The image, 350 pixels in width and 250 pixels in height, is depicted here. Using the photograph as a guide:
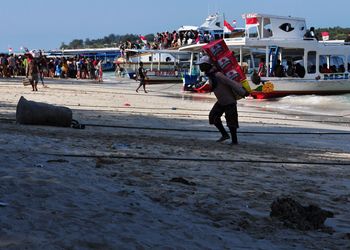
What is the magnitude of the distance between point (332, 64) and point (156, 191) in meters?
28.2

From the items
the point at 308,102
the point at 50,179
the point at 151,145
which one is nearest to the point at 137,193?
the point at 50,179

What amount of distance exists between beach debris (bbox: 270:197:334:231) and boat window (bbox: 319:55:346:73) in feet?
89.6

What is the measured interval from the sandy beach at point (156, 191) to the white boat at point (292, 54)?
20.2 meters

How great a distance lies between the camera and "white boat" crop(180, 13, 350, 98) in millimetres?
30453

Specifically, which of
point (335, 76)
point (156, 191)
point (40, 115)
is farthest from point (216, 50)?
point (335, 76)

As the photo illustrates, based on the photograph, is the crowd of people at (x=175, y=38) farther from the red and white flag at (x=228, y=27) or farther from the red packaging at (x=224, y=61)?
the red packaging at (x=224, y=61)

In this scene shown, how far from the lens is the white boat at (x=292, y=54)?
30453 mm

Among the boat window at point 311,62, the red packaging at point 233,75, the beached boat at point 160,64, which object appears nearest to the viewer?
the red packaging at point 233,75

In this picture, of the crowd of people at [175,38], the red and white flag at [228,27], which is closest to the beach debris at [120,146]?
the red and white flag at [228,27]

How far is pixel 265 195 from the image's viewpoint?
6082mm

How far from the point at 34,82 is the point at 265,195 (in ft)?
66.6

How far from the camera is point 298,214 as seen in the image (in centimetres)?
524

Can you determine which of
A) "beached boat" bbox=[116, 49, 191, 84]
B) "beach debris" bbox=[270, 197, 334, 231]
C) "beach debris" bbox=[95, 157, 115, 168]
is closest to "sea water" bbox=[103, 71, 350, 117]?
"beached boat" bbox=[116, 49, 191, 84]

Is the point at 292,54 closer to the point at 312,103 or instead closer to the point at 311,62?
the point at 311,62
